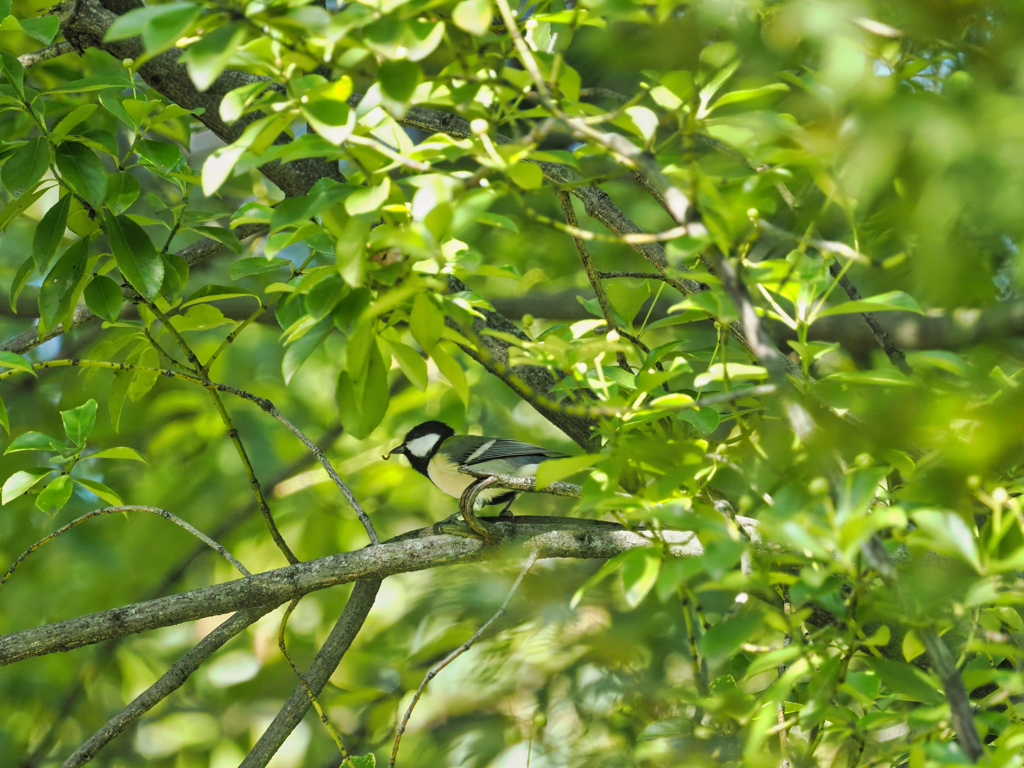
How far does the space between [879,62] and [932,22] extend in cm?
57

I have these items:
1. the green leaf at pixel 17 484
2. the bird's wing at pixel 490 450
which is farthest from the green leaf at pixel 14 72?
the bird's wing at pixel 490 450

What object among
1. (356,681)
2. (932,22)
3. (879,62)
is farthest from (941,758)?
(356,681)

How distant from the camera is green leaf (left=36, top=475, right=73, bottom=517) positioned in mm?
1696

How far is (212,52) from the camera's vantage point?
96 centimetres

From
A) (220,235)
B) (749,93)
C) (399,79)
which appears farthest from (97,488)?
(749,93)

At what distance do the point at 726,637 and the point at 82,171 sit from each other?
1.67 metres

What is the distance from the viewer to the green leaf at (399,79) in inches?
39.8

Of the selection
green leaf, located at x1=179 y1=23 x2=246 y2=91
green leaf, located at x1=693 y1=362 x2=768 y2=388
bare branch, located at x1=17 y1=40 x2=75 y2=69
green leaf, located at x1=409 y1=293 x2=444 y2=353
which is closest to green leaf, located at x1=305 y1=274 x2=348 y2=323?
green leaf, located at x1=409 y1=293 x2=444 y2=353

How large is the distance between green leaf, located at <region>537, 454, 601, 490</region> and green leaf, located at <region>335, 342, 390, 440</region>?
1.02ft

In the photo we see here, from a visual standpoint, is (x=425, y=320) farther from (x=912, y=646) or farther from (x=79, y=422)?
(x=79, y=422)

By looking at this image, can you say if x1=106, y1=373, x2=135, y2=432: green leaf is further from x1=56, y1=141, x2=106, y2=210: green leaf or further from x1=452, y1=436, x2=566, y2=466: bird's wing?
x1=452, y1=436, x2=566, y2=466: bird's wing

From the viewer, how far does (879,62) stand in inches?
55.0

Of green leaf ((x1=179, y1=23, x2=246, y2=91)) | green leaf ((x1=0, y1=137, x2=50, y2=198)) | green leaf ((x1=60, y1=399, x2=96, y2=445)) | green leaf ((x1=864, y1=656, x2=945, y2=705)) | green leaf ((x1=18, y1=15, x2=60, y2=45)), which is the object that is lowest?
green leaf ((x1=60, y1=399, x2=96, y2=445))

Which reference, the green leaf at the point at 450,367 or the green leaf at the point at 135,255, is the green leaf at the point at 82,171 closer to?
the green leaf at the point at 135,255
